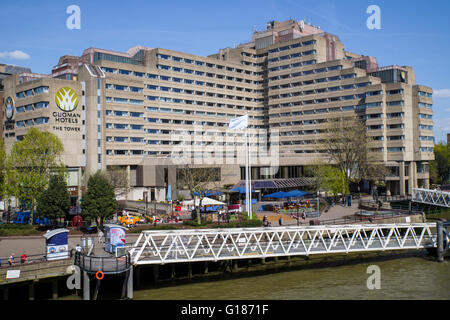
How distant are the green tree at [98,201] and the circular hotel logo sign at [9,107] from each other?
4082cm

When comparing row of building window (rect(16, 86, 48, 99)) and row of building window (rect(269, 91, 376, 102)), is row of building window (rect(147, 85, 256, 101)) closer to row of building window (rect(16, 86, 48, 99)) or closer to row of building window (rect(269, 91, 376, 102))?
row of building window (rect(269, 91, 376, 102))

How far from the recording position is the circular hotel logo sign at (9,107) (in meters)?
79.9

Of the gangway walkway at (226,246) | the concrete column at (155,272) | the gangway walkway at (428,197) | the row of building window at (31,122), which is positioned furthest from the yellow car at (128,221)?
the gangway walkway at (428,197)

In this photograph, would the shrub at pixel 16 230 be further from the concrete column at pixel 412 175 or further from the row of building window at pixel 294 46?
the row of building window at pixel 294 46

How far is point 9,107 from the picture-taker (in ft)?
267

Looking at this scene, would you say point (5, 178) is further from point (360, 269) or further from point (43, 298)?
point (360, 269)

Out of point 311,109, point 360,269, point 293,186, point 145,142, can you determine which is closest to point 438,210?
point 293,186

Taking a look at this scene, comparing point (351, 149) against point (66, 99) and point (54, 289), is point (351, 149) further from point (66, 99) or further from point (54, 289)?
point (54, 289)

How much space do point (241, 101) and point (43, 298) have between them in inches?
3337

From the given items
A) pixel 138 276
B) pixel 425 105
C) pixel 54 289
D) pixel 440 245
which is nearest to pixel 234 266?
pixel 138 276

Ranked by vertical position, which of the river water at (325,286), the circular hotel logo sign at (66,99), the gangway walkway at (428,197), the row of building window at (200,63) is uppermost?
the row of building window at (200,63)

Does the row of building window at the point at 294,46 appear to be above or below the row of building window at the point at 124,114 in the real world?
above

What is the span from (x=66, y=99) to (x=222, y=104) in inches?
1654

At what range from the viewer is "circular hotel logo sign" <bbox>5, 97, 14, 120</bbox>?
79.9m
